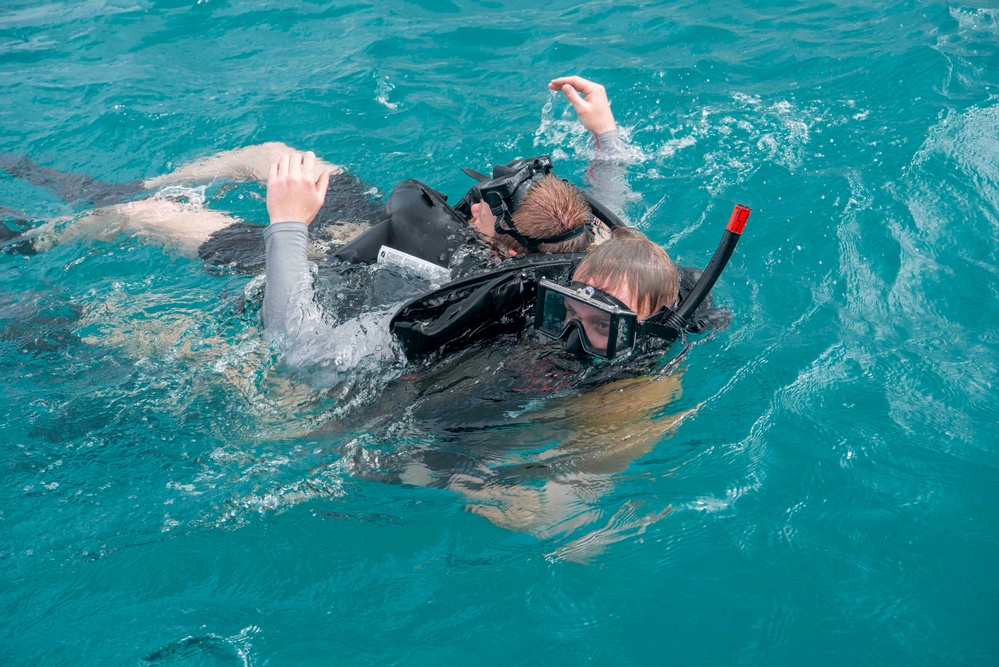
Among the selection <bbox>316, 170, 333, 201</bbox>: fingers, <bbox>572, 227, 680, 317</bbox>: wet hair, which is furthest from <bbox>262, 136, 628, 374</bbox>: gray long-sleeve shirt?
<bbox>572, 227, 680, 317</bbox>: wet hair

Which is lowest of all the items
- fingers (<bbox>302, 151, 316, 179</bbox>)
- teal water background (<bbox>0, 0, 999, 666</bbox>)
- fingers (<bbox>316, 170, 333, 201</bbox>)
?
teal water background (<bbox>0, 0, 999, 666</bbox>)

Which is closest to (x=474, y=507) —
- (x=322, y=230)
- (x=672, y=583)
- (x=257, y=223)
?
(x=672, y=583)

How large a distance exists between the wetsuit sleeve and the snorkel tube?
1.77 m

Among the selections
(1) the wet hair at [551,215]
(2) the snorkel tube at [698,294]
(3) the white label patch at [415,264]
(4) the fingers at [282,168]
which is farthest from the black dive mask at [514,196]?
(4) the fingers at [282,168]

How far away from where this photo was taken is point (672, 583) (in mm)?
3201

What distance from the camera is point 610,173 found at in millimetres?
5094

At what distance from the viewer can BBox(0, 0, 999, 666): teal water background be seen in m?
3.07

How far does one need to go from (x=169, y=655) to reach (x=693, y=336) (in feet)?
9.27

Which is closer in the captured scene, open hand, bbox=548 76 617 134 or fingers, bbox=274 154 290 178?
fingers, bbox=274 154 290 178

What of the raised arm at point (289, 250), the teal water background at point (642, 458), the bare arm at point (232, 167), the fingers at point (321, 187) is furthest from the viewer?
the bare arm at point (232, 167)

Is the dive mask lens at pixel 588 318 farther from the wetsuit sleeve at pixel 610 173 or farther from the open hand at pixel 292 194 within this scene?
Result: the wetsuit sleeve at pixel 610 173

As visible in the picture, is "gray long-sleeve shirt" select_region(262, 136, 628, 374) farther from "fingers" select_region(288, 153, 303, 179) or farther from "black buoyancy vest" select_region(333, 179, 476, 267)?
"black buoyancy vest" select_region(333, 179, 476, 267)

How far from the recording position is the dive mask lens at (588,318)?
10.3 ft

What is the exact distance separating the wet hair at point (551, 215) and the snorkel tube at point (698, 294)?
0.64 meters
